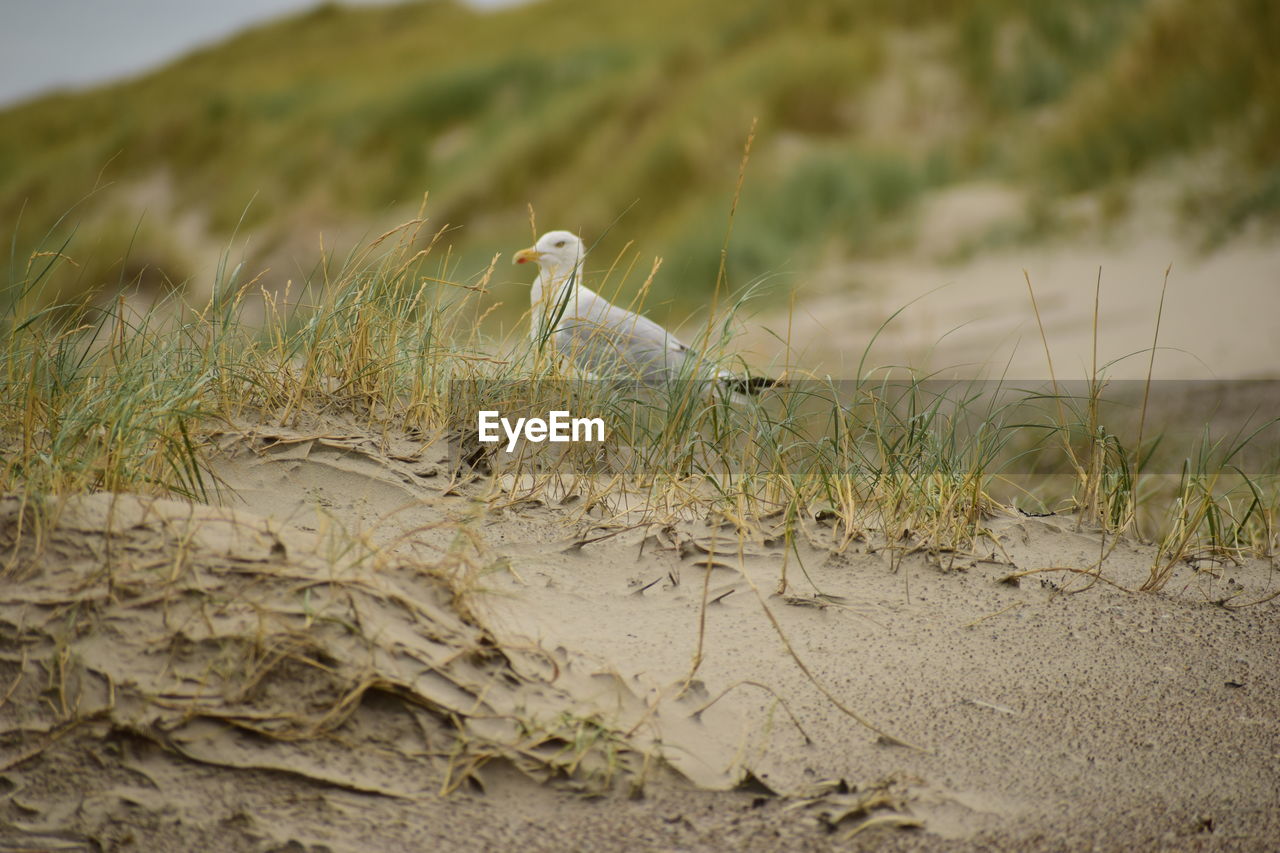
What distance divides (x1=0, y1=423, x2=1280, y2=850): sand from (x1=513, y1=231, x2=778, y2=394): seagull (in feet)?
2.39

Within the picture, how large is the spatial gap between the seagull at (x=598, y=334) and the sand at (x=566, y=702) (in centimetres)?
73

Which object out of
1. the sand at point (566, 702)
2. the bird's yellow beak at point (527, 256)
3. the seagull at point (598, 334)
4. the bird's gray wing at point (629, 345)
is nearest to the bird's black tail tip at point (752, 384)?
the seagull at point (598, 334)

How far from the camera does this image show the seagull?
293 centimetres

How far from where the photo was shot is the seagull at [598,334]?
2.93 metres

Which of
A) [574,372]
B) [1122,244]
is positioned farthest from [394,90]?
[574,372]

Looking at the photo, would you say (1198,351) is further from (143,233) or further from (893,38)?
(143,233)

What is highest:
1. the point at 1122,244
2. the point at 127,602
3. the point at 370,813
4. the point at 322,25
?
the point at 322,25

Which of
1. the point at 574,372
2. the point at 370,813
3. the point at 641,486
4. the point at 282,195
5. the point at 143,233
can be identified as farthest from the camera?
the point at 282,195

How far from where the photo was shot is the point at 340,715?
66.8 inches

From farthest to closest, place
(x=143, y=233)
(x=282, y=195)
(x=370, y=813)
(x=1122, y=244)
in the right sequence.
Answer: (x=282, y=195) < (x=143, y=233) < (x=1122, y=244) < (x=370, y=813)

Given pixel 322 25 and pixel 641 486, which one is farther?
pixel 322 25

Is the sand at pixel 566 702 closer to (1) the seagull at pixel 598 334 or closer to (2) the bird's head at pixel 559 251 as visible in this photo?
(1) the seagull at pixel 598 334

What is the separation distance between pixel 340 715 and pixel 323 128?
20258mm

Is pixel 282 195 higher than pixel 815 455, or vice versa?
pixel 282 195
